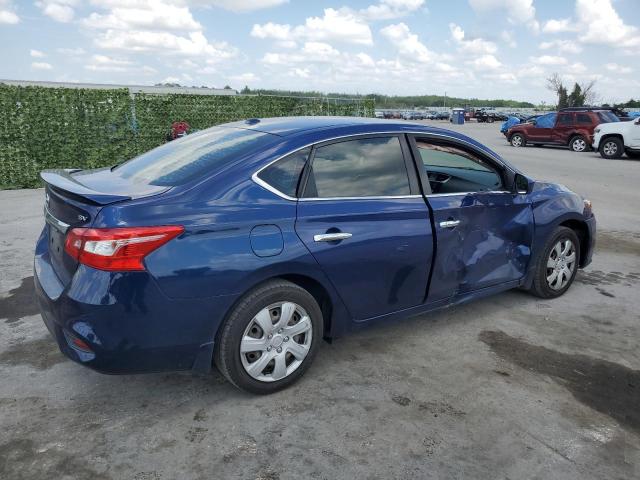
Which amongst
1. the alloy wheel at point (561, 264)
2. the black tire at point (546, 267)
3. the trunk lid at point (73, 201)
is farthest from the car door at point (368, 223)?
the alloy wheel at point (561, 264)

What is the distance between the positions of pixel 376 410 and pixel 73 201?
6.80ft

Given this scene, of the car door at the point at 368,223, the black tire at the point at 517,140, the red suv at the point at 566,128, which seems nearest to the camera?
Result: the car door at the point at 368,223

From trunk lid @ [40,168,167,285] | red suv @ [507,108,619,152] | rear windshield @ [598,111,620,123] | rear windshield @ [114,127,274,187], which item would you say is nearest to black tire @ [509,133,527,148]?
red suv @ [507,108,619,152]

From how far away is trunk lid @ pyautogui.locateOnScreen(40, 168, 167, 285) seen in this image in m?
2.78

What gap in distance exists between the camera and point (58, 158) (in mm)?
12516

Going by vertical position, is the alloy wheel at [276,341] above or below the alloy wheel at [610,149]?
below

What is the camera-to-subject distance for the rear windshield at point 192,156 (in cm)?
312

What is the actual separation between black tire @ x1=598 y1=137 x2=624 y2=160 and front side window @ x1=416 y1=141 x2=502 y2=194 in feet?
53.8

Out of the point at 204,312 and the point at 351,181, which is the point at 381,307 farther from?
the point at 204,312

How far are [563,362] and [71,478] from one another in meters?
3.12

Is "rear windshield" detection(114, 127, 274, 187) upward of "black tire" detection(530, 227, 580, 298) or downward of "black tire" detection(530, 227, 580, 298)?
upward

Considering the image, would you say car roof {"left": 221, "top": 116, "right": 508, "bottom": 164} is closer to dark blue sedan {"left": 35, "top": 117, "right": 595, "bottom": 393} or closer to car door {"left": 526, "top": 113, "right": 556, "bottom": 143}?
dark blue sedan {"left": 35, "top": 117, "right": 595, "bottom": 393}

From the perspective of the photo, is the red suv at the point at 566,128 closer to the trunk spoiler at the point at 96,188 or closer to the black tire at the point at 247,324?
the black tire at the point at 247,324

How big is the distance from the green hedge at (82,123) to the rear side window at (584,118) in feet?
44.4
